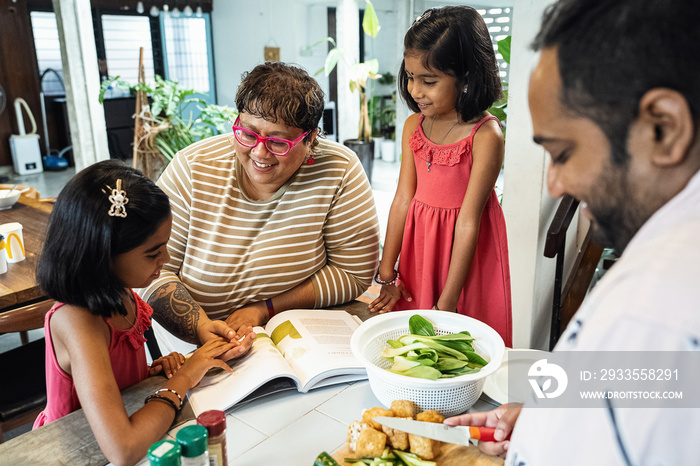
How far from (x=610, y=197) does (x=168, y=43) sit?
8294 millimetres

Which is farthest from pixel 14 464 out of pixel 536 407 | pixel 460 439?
pixel 536 407

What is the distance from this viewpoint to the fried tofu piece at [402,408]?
0.97 metres

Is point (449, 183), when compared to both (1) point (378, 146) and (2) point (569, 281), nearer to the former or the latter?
(2) point (569, 281)

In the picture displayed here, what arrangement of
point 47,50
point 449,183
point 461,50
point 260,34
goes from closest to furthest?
point 461,50 → point 449,183 → point 260,34 → point 47,50

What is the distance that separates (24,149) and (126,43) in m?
2.03

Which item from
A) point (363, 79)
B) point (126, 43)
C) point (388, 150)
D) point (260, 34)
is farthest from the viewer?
point (126, 43)

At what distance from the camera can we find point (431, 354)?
→ 106cm

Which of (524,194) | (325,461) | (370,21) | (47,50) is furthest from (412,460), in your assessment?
(47,50)

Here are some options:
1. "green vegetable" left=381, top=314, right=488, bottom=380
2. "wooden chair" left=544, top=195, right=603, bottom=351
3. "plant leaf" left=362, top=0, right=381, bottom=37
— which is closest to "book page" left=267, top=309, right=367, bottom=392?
"green vegetable" left=381, top=314, right=488, bottom=380

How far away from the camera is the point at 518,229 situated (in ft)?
8.27

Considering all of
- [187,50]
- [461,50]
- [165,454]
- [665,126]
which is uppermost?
[187,50]

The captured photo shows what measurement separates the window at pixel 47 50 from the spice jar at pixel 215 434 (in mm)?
7924

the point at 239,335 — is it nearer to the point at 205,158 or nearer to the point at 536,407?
the point at 205,158

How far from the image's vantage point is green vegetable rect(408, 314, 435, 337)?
118 centimetres
